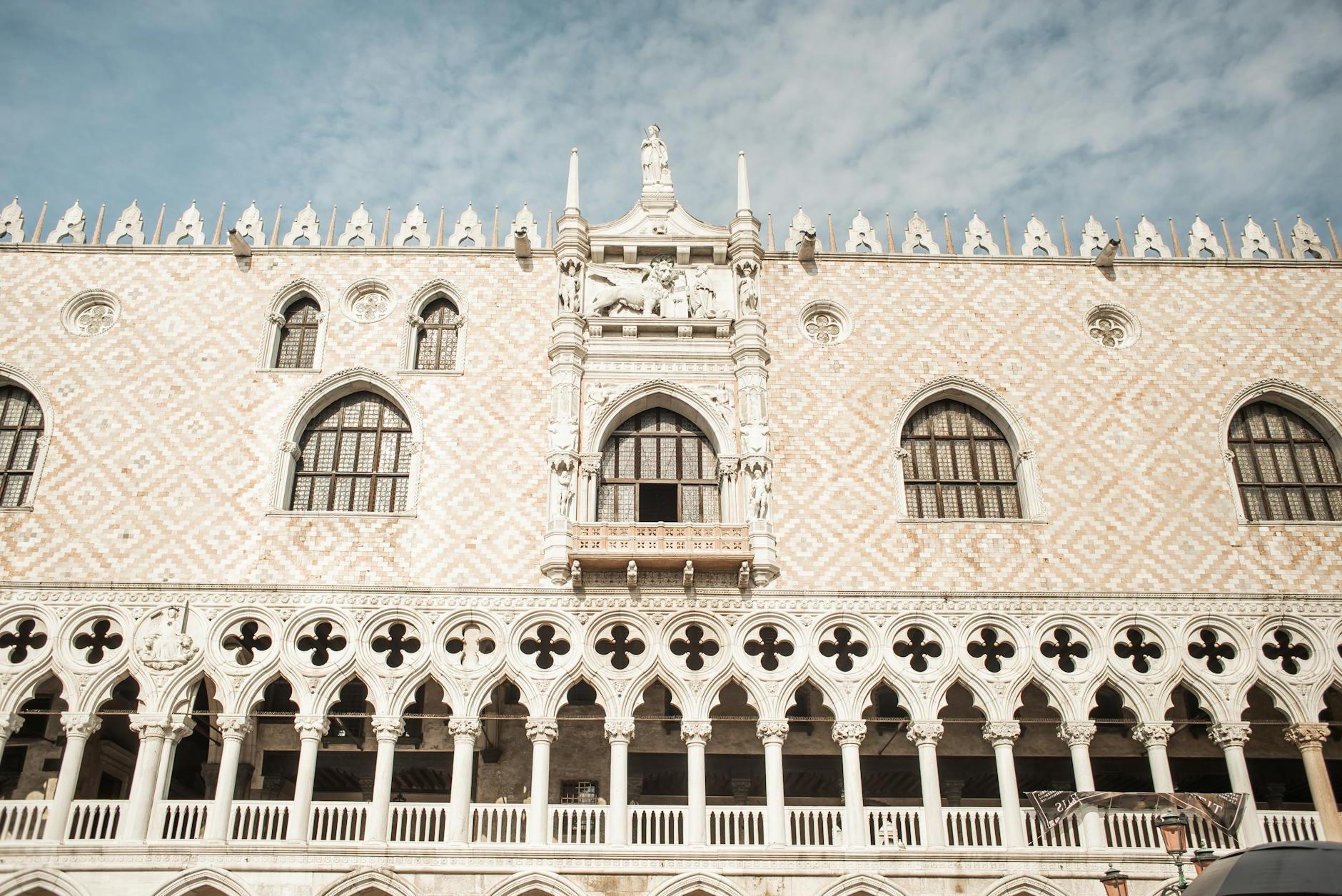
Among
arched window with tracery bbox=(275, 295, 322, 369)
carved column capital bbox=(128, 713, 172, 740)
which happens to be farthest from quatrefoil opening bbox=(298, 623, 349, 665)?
arched window with tracery bbox=(275, 295, 322, 369)

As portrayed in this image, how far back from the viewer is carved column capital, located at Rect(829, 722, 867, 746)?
19.3 metres

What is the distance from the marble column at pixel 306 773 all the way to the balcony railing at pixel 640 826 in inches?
5.1

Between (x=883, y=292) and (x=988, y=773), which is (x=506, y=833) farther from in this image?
(x=883, y=292)

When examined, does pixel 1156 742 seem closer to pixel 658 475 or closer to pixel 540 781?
pixel 658 475

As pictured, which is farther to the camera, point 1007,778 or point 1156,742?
point 1156,742

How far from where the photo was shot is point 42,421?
71.7 feet

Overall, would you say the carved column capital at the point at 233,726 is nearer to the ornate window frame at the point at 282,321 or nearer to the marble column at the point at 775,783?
the ornate window frame at the point at 282,321

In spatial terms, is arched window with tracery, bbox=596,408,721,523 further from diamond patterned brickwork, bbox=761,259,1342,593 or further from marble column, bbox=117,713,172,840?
marble column, bbox=117,713,172,840

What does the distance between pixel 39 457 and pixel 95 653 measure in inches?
147

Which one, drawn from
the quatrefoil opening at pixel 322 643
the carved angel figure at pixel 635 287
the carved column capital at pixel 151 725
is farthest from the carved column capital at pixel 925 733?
the carved column capital at pixel 151 725

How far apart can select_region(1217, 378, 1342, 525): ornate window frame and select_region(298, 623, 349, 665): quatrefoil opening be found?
1562 centimetres

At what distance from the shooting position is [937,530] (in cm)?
2100

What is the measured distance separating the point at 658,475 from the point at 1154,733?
9183mm

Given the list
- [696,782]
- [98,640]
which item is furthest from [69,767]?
[696,782]
